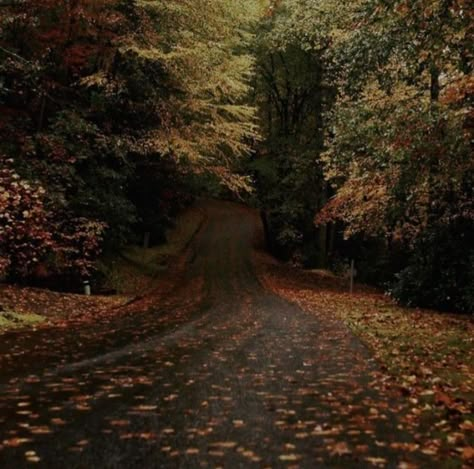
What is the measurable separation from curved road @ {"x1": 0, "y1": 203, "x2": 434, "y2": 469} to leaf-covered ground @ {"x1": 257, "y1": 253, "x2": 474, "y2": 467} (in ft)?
1.09

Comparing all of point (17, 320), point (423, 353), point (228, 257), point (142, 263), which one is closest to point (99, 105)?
point (17, 320)

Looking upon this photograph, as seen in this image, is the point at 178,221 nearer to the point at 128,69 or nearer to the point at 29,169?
the point at 128,69

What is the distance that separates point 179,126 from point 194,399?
1567cm

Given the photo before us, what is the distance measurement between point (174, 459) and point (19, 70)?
1512 centimetres

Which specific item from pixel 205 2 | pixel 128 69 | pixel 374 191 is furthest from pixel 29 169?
pixel 374 191

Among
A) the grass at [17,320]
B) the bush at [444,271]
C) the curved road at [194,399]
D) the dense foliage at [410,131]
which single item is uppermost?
the dense foliage at [410,131]

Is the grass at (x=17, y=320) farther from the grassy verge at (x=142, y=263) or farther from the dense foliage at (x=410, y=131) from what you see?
the dense foliage at (x=410, y=131)

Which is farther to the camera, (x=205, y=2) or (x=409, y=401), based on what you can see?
(x=205, y=2)

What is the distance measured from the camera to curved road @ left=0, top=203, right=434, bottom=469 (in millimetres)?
4996

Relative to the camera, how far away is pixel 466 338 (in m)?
11.6

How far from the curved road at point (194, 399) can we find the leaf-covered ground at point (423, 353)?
333mm

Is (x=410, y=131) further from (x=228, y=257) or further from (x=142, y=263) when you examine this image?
(x=228, y=257)

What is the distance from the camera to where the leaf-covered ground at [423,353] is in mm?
6008

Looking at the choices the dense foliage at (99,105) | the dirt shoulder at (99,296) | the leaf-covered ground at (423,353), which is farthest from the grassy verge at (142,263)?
the leaf-covered ground at (423,353)
